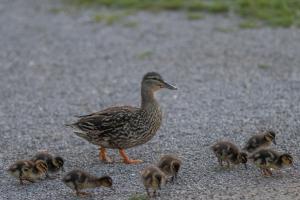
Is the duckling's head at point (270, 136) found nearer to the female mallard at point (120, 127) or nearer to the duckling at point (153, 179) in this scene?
the female mallard at point (120, 127)

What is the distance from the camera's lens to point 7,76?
13984 mm

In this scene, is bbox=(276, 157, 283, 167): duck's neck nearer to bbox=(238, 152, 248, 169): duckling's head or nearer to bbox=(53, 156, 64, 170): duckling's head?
bbox=(238, 152, 248, 169): duckling's head

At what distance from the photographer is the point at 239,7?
16688 millimetres

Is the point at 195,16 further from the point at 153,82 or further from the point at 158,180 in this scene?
the point at 158,180

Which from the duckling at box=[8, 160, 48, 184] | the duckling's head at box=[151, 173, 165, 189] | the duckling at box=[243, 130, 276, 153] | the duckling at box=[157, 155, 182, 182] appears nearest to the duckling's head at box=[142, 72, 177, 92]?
the duckling at box=[243, 130, 276, 153]

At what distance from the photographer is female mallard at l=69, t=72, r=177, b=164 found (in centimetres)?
913

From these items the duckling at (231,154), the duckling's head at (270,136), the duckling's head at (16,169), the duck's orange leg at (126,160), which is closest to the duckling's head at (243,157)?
the duckling at (231,154)

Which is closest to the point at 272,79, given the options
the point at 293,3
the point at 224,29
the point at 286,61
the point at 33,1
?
the point at 286,61

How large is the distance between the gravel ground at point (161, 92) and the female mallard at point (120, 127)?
0.81ft

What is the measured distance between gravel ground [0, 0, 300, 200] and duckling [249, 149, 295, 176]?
127 mm

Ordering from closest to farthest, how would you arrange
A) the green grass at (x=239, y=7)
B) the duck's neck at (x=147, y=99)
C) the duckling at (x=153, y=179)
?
1. the duckling at (x=153, y=179)
2. the duck's neck at (x=147, y=99)
3. the green grass at (x=239, y=7)

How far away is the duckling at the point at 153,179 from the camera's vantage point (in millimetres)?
7867

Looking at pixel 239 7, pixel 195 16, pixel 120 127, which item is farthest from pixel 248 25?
pixel 120 127

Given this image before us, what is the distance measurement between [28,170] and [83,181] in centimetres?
74
